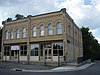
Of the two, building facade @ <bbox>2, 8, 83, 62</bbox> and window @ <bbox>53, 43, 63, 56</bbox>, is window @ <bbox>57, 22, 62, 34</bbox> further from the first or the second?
window @ <bbox>53, 43, 63, 56</bbox>

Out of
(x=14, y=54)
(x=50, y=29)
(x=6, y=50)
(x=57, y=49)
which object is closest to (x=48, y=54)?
(x=57, y=49)

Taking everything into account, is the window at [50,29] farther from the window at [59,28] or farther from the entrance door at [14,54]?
the entrance door at [14,54]

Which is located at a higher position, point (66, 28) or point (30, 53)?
point (66, 28)

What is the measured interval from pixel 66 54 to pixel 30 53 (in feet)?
28.6

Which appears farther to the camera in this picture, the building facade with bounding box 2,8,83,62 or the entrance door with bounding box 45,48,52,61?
the entrance door with bounding box 45,48,52,61

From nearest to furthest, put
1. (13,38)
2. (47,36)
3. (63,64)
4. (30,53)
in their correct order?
(63,64), (47,36), (30,53), (13,38)

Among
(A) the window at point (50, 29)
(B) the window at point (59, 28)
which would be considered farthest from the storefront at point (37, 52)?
(B) the window at point (59, 28)

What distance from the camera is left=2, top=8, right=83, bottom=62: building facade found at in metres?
33.0

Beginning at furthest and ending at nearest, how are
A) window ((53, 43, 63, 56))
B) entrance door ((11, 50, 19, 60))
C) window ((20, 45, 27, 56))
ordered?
entrance door ((11, 50, 19, 60))
window ((20, 45, 27, 56))
window ((53, 43, 63, 56))

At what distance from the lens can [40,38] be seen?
3584 centimetres

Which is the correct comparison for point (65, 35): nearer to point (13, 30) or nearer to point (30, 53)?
point (30, 53)

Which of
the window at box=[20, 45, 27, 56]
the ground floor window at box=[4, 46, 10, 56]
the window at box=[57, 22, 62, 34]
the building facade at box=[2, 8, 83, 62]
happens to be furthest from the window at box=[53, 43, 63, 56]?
Answer: the ground floor window at box=[4, 46, 10, 56]

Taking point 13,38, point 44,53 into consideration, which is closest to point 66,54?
point 44,53

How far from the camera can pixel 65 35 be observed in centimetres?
3216
